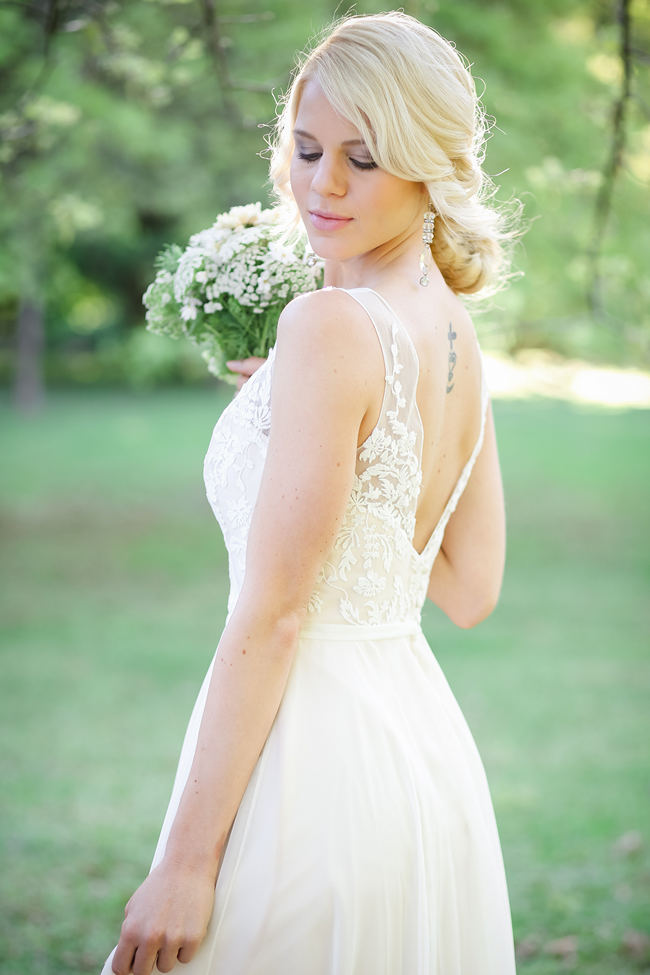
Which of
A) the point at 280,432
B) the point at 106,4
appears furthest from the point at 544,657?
the point at 280,432

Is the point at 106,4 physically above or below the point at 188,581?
above

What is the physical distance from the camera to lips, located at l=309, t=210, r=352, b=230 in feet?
6.02

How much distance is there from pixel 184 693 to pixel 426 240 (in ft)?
19.4

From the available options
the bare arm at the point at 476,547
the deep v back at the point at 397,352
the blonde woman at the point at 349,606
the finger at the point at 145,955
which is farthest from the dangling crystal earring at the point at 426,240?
the finger at the point at 145,955

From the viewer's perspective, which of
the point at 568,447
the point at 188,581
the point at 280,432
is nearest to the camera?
the point at 280,432

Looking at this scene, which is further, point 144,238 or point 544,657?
point 144,238

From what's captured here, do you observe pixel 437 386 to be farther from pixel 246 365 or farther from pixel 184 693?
pixel 184 693

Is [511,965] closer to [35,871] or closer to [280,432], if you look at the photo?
[280,432]

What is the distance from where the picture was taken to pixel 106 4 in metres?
4.14

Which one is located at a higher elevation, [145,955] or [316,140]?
[316,140]

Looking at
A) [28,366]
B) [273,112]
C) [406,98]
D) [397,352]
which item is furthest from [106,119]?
[28,366]

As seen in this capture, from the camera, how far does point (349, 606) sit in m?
1.84

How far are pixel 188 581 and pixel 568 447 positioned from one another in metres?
11.4

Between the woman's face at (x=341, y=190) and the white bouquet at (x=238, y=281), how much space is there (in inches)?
8.8
